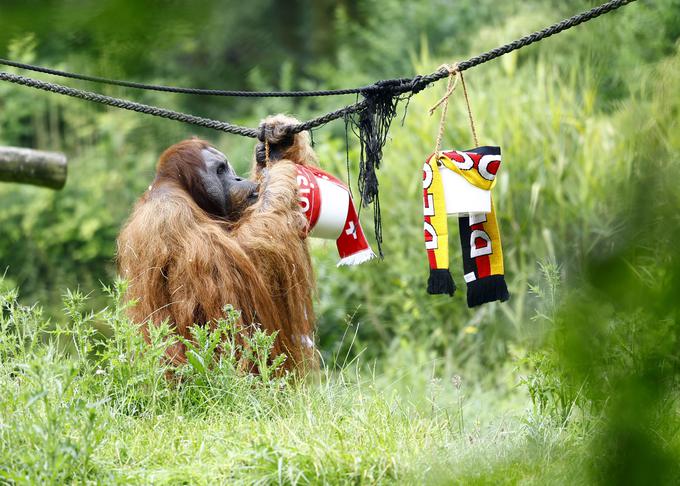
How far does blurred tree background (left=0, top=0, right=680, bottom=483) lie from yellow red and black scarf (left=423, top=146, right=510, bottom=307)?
181mm

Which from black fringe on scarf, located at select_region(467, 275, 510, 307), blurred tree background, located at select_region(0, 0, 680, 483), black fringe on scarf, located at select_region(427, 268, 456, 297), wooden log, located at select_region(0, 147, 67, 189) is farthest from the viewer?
wooden log, located at select_region(0, 147, 67, 189)

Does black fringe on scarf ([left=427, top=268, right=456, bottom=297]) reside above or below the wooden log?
below

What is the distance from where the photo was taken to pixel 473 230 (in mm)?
2834

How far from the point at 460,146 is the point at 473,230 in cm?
388

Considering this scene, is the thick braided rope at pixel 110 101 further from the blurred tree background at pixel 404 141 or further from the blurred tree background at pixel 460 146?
the blurred tree background at pixel 460 146

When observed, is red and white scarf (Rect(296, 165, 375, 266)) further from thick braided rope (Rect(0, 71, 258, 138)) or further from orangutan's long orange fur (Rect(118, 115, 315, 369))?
thick braided rope (Rect(0, 71, 258, 138))

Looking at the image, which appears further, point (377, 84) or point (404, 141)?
point (404, 141)

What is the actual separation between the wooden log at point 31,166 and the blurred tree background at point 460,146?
1.25ft

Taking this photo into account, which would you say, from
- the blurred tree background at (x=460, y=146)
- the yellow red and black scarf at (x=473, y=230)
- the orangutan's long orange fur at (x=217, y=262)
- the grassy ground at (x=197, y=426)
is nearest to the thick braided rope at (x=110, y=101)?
the orangutan's long orange fur at (x=217, y=262)

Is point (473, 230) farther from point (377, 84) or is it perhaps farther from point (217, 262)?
point (217, 262)

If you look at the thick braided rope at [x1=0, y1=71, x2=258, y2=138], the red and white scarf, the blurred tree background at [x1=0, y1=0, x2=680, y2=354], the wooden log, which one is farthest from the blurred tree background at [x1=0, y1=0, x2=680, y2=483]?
the thick braided rope at [x1=0, y1=71, x2=258, y2=138]

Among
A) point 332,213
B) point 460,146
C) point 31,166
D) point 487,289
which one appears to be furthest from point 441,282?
point 460,146

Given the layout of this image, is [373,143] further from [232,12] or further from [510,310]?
[510,310]

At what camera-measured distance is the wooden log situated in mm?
2992
